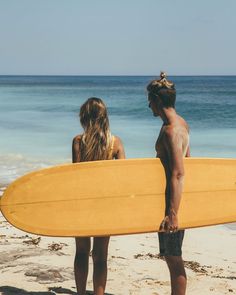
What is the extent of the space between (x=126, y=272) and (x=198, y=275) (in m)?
0.60

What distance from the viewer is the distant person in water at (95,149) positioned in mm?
3328

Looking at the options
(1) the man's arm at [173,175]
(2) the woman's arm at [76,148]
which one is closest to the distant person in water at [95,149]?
(2) the woman's arm at [76,148]

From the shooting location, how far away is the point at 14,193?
3646 mm

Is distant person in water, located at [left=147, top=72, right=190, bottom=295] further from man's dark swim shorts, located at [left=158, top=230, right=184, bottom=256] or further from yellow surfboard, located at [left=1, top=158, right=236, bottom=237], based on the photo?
yellow surfboard, located at [left=1, top=158, right=236, bottom=237]

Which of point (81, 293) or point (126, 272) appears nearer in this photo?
point (81, 293)

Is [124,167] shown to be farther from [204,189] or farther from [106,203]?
[204,189]

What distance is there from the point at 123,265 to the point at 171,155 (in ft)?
6.26

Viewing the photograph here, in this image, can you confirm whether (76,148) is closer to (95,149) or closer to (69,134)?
(95,149)

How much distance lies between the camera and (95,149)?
3400mm

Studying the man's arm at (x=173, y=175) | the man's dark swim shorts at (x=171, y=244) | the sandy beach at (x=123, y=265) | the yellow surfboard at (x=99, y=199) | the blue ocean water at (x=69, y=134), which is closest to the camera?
the man's arm at (x=173, y=175)

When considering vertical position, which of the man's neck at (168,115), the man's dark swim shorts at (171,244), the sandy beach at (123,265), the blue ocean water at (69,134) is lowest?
the blue ocean water at (69,134)

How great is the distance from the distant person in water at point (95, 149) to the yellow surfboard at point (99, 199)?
96 mm

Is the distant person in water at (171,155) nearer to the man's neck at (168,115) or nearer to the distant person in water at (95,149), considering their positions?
the man's neck at (168,115)

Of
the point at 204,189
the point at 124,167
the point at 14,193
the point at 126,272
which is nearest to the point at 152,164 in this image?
the point at 124,167
